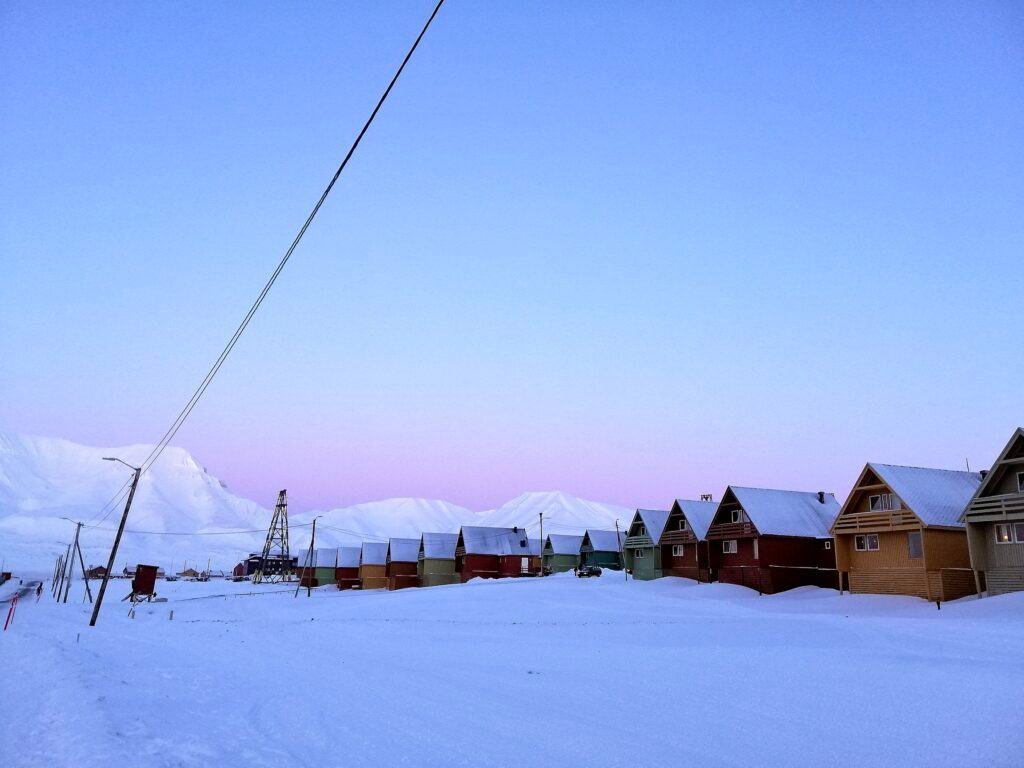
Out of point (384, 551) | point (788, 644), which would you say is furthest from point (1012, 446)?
point (384, 551)

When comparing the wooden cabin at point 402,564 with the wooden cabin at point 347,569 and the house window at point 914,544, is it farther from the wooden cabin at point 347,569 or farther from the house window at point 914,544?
the house window at point 914,544

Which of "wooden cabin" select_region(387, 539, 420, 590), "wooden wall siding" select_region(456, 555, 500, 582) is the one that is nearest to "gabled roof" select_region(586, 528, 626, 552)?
"wooden wall siding" select_region(456, 555, 500, 582)

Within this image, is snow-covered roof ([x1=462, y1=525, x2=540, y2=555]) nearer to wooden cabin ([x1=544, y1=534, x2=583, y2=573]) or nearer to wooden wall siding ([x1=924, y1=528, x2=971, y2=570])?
wooden cabin ([x1=544, y1=534, x2=583, y2=573])

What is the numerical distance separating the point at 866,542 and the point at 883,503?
294cm

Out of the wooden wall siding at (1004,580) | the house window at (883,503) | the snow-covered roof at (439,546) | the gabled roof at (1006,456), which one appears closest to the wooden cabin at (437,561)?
the snow-covered roof at (439,546)

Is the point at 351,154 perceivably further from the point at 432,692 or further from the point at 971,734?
the point at 971,734

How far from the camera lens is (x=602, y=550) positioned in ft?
288

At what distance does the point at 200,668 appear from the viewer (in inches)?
850

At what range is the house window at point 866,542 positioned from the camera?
40897 mm

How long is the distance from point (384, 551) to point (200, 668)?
79752 mm

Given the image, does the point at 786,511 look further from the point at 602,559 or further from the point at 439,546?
the point at 439,546

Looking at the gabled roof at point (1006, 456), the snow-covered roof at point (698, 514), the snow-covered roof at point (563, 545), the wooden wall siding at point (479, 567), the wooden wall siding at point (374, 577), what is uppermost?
the gabled roof at point (1006, 456)

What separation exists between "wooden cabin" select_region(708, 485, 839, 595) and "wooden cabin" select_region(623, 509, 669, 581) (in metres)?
8.91

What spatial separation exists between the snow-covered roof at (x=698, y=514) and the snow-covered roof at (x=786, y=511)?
462cm
